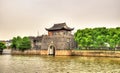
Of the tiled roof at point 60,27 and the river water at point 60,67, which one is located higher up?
the tiled roof at point 60,27

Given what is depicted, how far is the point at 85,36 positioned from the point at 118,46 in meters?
7.70

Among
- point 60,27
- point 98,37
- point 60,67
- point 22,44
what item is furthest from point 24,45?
point 60,67

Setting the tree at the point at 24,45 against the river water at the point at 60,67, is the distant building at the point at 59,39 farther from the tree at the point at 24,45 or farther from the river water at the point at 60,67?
the river water at the point at 60,67

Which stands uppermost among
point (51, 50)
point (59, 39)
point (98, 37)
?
point (59, 39)

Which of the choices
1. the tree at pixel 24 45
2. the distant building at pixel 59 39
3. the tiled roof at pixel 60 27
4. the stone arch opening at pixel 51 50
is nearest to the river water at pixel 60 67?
the distant building at pixel 59 39

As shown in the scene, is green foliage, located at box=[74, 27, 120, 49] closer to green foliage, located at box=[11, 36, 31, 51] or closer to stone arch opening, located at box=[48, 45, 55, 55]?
stone arch opening, located at box=[48, 45, 55, 55]

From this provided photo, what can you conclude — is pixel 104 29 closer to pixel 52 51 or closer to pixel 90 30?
pixel 90 30

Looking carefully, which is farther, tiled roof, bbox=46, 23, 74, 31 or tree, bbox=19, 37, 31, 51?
tree, bbox=19, 37, 31, 51

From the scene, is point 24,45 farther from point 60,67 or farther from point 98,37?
point 60,67

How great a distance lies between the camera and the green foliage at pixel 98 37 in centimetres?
4747

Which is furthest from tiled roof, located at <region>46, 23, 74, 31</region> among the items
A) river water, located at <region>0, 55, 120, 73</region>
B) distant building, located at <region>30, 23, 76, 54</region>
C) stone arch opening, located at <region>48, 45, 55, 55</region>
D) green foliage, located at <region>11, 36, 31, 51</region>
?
river water, located at <region>0, 55, 120, 73</region>

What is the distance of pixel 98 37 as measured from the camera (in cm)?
4916

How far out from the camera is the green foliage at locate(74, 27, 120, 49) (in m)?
47.5

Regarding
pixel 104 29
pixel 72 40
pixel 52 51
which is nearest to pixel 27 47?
pixel 52 51
